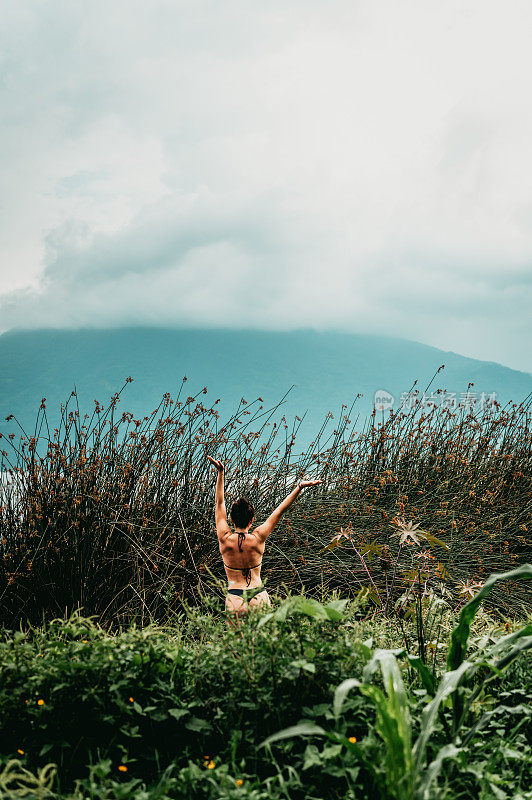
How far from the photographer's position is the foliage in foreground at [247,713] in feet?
5.63

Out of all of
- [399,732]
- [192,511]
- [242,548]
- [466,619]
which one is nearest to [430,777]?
[399,732]

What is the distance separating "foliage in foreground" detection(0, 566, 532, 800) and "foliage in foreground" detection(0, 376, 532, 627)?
2.67 feet

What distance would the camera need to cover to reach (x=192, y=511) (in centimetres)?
422

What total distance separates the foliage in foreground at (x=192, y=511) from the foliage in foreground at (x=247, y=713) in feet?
2.67

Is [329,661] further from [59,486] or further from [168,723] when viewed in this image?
[59,486]

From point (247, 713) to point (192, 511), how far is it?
232cm

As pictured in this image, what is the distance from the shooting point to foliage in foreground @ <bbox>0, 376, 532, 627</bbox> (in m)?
3.71

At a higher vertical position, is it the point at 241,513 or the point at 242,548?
the point at 241,513

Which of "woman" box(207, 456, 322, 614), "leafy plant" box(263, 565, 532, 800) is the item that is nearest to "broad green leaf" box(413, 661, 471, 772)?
"leafy plant" box(263, 565, 532, 800)

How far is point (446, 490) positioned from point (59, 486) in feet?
11.0

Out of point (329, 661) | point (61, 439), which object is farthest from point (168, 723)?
point (61, 439)

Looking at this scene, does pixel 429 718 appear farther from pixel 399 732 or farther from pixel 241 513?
pixel 241 513

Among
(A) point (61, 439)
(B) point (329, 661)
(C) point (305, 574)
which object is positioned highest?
(A) point (61, 439)

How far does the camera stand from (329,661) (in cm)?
200
